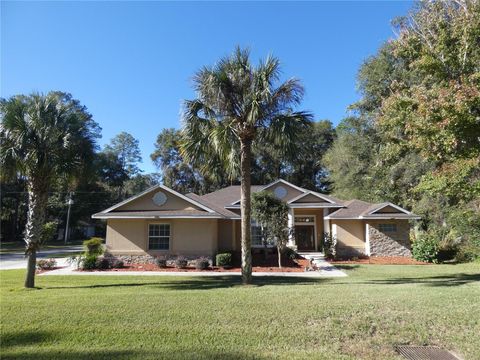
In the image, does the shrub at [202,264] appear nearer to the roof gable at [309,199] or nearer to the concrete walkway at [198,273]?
the concrete walkway at [198,273]

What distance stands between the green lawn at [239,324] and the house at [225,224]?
383 inches

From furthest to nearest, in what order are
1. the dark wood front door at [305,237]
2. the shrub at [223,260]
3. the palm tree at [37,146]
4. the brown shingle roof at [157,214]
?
the dark wood front door at [305,237], the brown shingle roof at [157,214], the shrub at [223,260], the palm tree at [37,146]

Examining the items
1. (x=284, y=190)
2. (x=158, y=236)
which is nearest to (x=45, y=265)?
(x=158, y=236)

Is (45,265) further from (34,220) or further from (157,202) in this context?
(34,220)

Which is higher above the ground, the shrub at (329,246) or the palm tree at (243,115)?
the palm tree at (243,115)

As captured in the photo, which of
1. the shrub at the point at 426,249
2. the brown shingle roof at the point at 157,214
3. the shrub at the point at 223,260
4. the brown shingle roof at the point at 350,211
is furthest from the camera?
the brown shingle roof at the point at 350,211

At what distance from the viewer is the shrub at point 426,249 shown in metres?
22.0

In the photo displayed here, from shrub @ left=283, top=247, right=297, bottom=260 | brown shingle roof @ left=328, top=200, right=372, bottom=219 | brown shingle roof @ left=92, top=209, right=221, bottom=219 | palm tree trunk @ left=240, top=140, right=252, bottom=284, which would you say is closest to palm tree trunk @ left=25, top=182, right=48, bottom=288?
brown shingle roof @ left=92, top=209, right=221, bottom=219

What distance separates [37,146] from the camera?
41.4 ft

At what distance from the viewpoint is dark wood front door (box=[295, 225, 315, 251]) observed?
28.6 m

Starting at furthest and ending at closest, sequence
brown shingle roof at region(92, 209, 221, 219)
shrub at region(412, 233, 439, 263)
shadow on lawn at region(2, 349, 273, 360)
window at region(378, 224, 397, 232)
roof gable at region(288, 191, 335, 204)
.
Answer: roof gable at region(288, 191, 335, 204)
window at region(378, 224, 397, 232)
shrub at region(412, 233, 439, 263)
brown shingle roof at region(92, 209, 221, 219)
shadow on lawn at region(2, 349, 273, 360)

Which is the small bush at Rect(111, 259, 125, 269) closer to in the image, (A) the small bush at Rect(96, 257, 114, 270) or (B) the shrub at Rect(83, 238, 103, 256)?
(A) the small bush at Rect(96, 257, 114, 270)

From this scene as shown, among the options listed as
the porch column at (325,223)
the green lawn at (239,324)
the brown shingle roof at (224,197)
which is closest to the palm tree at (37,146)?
the green lawn at (239,324)

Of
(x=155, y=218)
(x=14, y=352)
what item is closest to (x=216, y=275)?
(x=155, y=218)
